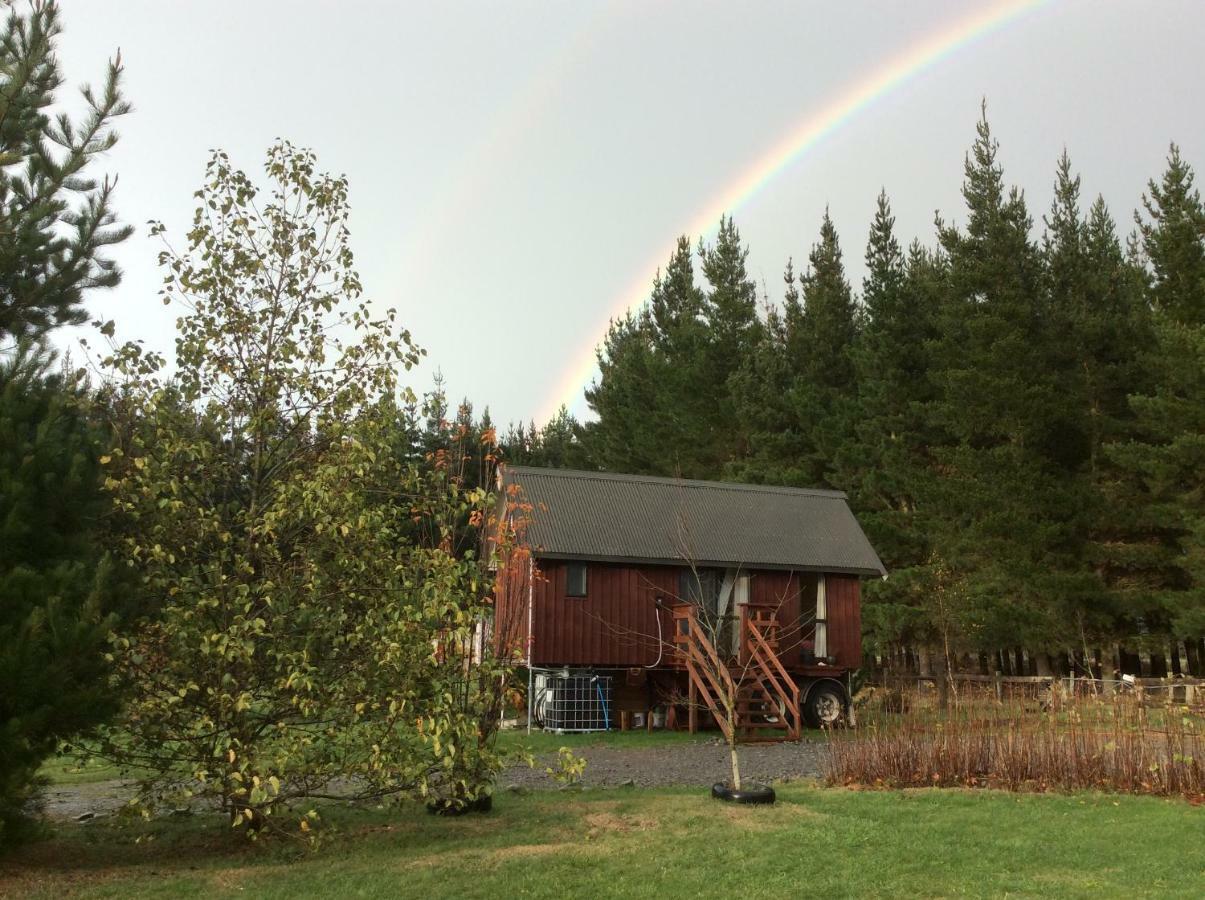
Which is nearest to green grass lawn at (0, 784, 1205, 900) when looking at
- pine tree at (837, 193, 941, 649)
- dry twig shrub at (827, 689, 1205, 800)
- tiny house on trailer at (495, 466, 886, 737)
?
dry twig shrub at (827, 689, 1205, 800)

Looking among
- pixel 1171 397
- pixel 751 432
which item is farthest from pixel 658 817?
pixel 751 432

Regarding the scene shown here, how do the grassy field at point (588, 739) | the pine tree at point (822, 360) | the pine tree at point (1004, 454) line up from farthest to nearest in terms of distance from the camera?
the pine tree at point (822, 360), the pine tree at point (1004, 454), the grassy field at point (588, 739)

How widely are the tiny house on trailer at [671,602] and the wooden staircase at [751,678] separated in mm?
54

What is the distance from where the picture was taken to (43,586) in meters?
5.83

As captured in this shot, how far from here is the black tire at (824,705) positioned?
18.9 metres

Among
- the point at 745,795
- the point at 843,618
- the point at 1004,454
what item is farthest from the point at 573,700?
the point at 1004,454

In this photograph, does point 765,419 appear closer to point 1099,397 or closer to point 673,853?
point 1099,397

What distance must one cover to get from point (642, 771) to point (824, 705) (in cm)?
790

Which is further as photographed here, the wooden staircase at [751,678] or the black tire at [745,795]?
the wooden staircase at [751,678]

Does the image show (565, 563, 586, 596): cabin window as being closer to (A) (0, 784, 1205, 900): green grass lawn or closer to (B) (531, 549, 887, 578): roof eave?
(B) (531, 549, 887, 578): roof eave

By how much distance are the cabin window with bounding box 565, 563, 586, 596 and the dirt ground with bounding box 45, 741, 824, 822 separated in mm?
3584

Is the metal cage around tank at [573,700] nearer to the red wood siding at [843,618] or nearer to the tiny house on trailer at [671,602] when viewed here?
the tiny house on trailer at [671,602]

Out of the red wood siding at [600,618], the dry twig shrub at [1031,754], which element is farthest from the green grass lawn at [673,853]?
the red wood siding at [600,618]

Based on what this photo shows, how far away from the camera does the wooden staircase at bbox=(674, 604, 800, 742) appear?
1637 cm
